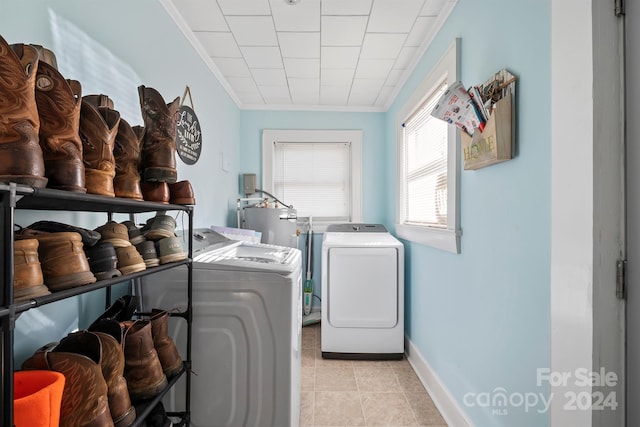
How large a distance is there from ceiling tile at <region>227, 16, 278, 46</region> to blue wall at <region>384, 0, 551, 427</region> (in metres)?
1.07

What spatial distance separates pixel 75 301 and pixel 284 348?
0.79 m

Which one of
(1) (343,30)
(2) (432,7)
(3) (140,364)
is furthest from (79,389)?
(2) (432,7)

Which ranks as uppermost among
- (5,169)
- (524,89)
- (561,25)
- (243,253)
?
(561,25)

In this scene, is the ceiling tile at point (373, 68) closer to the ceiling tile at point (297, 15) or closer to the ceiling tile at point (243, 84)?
the ceiling tile at point (297, 15)

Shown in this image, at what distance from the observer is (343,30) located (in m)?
1.99

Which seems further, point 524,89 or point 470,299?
point 470,299

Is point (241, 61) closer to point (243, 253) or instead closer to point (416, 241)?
point (243, 253)

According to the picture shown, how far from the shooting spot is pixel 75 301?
1.13 m

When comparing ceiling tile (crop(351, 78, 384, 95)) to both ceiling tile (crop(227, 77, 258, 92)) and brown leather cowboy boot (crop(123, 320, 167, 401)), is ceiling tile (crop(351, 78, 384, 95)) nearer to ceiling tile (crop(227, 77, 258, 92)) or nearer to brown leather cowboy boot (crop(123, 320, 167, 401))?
ceiling tile (crop(227, 77, 258, 92))

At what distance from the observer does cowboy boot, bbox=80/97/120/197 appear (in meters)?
0.78

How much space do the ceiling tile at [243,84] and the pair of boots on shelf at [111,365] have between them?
7.12 feet

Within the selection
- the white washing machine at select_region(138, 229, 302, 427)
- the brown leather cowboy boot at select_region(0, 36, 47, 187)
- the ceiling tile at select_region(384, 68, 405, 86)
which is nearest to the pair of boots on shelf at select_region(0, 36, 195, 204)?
the brown leather cowboy boot at select_region(0, 36, 47, 187)

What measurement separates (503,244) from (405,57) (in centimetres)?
170

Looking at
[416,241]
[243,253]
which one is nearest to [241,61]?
[243,253]
